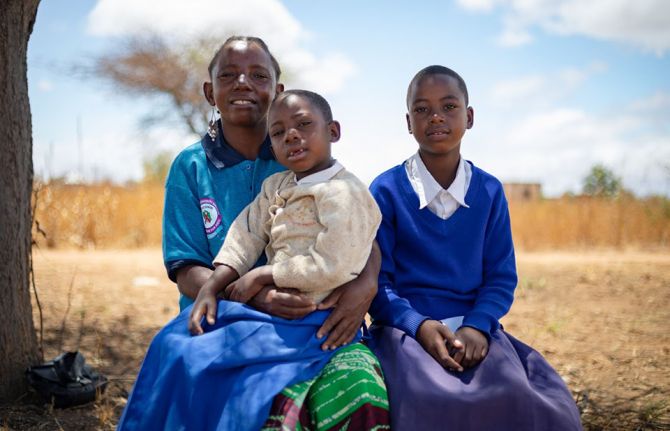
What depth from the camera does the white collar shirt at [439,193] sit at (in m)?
2.72

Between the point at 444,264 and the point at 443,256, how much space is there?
0.11ft

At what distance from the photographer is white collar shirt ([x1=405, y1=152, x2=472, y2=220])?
2.72m

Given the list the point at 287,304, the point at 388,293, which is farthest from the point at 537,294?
the point at 287,304

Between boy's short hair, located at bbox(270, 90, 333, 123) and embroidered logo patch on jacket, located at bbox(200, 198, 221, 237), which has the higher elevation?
boy's short hair, located at bbox(270, 90, 333, 123)

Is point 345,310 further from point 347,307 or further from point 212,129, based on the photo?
point 212,129

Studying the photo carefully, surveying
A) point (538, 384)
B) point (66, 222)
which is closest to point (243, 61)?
point (538, 384)

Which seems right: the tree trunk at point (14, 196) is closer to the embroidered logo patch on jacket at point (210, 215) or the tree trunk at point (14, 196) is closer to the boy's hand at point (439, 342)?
the embroidered logo patch on jacket at point (210, 215)

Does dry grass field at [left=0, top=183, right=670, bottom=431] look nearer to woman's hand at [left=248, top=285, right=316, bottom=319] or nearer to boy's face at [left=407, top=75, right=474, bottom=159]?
woman's hand at [left=248, top=285, right=316, bottom=319]

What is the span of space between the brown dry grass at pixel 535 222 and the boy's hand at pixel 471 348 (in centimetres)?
1026

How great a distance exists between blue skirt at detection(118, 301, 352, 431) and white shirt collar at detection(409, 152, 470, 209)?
772mm

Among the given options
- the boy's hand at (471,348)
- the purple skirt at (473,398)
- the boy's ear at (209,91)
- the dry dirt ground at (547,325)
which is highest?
the boy's ear at (209,91)

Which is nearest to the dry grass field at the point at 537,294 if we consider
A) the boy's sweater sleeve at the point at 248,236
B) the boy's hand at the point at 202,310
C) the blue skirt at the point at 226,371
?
the blue skirt at the point at 226,371

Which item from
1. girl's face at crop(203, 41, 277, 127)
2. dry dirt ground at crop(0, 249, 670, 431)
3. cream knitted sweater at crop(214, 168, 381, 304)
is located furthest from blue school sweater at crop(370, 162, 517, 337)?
dry dirt ground at crop(0, 249, 670, 431)

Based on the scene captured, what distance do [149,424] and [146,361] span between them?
0.78 feet
